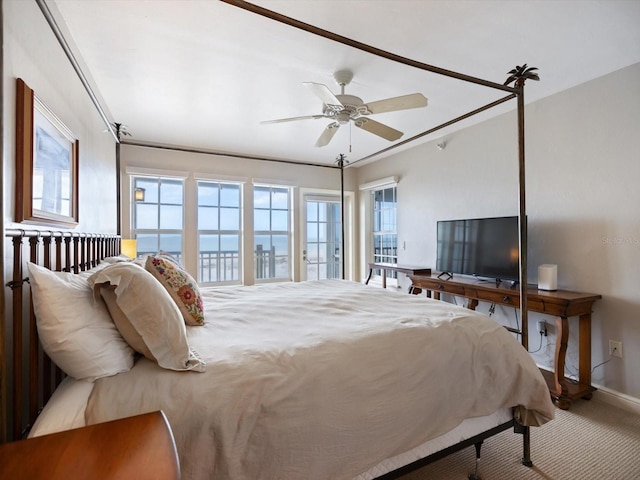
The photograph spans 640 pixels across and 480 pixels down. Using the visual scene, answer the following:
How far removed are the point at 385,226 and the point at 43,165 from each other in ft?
14.4

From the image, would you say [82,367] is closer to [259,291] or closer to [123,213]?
[259,291]

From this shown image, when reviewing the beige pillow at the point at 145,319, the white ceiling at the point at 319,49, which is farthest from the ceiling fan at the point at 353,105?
the beige pillow at the point at 145,319

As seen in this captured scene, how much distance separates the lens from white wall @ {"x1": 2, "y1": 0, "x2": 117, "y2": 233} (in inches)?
47.6

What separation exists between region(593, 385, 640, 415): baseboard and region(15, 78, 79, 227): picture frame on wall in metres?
3.95

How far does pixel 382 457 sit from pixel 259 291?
5.11 feet

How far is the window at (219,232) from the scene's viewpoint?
15.1 feet

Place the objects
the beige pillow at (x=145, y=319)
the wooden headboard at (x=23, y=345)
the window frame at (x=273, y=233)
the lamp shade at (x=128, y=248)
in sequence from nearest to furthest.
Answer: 1. the wooden headboard at (x=23, y=345)
2. the beige pillow at (x=145, y=319)
3. the lamp shade at (x=128, y=248)
4. the window frame at (x=273, y=233)

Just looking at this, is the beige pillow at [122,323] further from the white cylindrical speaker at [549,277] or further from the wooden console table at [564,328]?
the white cylindrical speaker at [549,277]

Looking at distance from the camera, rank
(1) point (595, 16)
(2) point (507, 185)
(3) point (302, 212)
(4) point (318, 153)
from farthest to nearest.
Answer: (3) point (302, 212), (4) point (318, 153), (2) point (507, 185), (1) point (595, 16)

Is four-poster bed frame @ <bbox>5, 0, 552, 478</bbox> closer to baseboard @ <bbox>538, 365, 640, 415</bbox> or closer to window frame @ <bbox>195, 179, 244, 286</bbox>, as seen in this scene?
baseboard @ <bbox>538, 365, 640, 415</bbox>

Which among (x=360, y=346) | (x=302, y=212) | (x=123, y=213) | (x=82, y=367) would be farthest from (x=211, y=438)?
(x=302, y=212)

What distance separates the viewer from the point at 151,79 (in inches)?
99.7

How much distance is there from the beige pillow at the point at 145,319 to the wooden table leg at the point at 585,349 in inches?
113

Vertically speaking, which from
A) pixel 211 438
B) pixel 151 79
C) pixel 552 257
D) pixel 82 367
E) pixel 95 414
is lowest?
pixel 211 438
